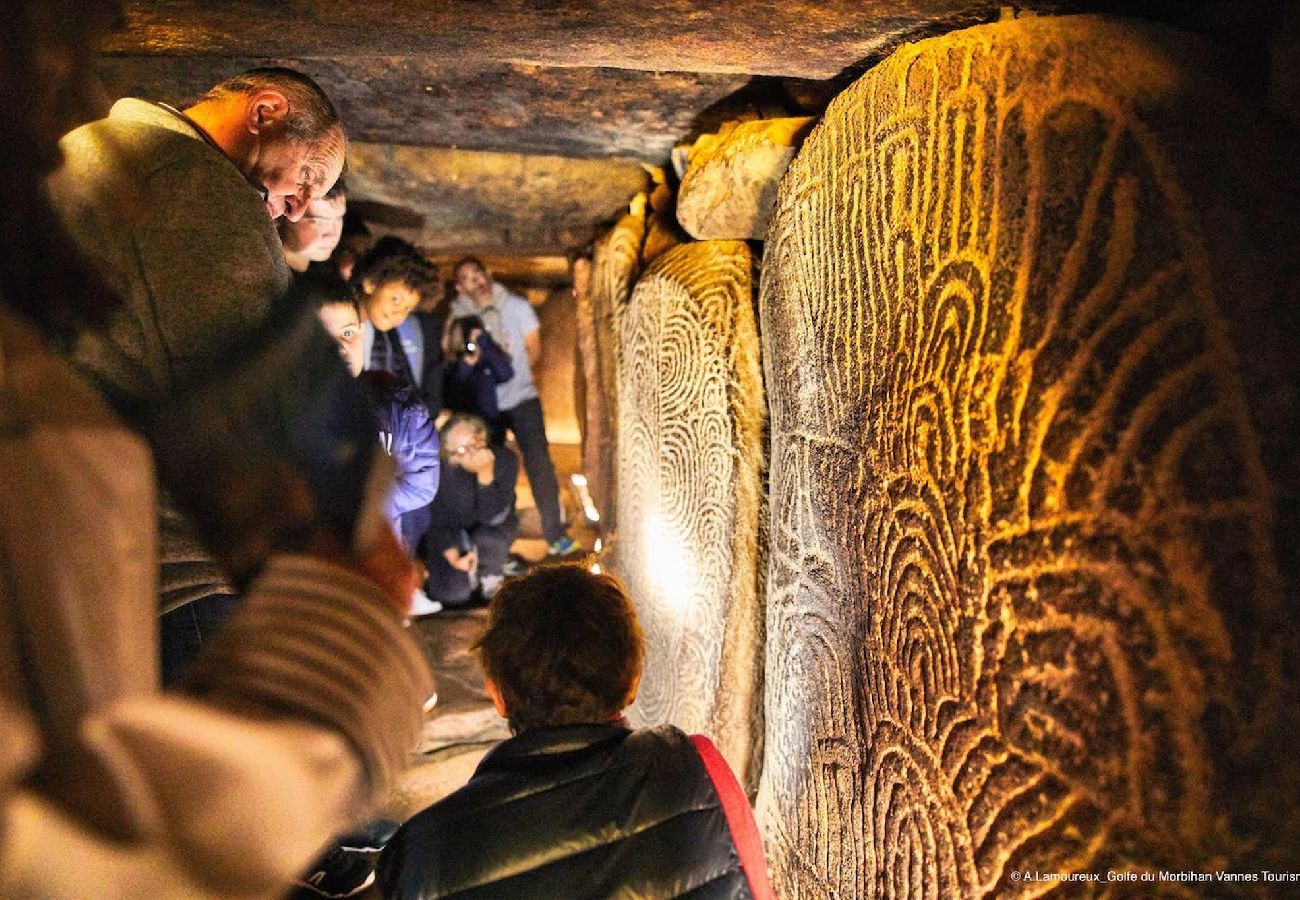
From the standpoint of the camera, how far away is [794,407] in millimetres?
1873

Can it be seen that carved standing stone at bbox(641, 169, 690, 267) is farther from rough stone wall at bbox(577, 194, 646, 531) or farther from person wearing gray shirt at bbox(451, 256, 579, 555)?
person wearing gray shirt at bbox(451, 256, 579, 555)

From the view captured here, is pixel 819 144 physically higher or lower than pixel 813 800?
higher

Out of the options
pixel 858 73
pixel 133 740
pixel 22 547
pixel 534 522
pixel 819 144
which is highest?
pixel 858 73

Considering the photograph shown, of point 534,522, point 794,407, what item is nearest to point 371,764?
point 794,407

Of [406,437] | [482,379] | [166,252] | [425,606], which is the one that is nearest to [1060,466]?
[166,252]

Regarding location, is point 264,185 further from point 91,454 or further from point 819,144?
point 819,144

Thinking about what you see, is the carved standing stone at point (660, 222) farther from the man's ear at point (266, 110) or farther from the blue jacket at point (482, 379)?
the man's ear at point (266, 110)

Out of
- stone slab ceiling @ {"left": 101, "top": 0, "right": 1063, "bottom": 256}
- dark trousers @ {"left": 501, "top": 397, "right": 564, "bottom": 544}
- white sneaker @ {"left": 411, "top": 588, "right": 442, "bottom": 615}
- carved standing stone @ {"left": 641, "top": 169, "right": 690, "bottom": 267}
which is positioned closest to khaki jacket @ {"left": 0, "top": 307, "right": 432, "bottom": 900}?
stone slab ceiling @ {"left": 101, "top": 0, "right": 1063, "bottom": 256}

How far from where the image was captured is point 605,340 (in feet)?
11.3

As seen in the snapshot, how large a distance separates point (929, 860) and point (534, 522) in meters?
3.88

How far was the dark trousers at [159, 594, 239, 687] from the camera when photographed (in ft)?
4.75

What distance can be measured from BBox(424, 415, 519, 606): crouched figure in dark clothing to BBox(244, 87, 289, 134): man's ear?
7.63 ft

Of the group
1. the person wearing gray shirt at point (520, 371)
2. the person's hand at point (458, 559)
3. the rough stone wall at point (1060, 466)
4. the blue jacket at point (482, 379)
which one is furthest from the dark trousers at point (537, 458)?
the rough stone wall at point (1060, 466)

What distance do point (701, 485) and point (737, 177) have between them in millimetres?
921
